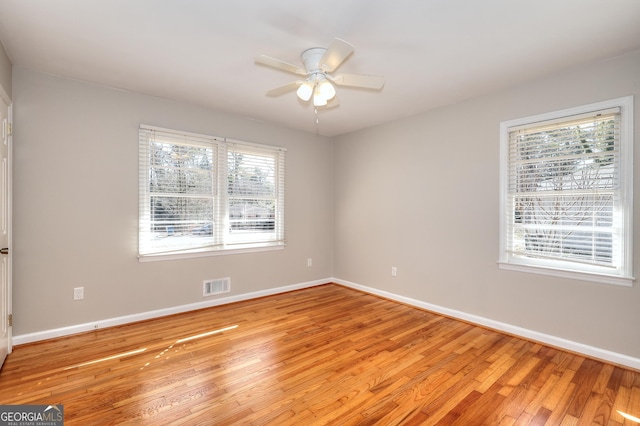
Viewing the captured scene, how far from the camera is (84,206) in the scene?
3.09 meters

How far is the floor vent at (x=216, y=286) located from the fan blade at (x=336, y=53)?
3.03 meters

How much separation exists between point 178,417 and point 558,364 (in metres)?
2.97

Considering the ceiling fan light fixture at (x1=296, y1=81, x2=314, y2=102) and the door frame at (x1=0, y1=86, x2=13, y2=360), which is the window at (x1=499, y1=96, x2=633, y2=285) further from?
the door frame at (x1=0, y1=86, x2=13, y2=360)

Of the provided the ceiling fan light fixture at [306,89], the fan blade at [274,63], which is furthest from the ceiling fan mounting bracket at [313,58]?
the fan blade at [274,63]

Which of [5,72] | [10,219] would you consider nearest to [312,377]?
[10,219]

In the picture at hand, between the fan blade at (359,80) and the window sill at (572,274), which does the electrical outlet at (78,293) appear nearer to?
the fan blade at (359,80)

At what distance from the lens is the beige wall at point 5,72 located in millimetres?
2401

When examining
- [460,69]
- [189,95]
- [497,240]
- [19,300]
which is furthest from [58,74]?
[497,240]

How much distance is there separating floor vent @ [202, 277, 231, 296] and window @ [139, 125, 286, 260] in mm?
391

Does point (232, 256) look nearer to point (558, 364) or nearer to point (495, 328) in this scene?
point (495, 328)

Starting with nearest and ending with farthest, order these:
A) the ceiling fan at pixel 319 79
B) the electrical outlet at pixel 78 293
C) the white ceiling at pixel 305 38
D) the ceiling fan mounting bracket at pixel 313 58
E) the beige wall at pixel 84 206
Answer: the white ceiling at pixel 305 38, the ceiling fan at pixel 319 79, the ceiling fan mounting bracket at pixel 313 58, the beige wall at pixel 84 206, the electrical outlet at pixel 78 293

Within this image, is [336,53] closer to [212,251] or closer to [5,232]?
[212,251]

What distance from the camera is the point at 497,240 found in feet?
10.7

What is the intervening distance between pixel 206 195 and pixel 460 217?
10.4ft
